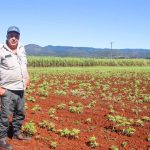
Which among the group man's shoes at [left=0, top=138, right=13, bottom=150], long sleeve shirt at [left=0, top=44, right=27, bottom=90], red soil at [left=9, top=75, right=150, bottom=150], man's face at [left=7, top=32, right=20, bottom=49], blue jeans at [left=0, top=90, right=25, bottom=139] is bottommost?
red soil at [left=9, top=75, right=150, bottom=150]

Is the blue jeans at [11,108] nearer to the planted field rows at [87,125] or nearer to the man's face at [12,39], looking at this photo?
the planted field rows at [87,125]

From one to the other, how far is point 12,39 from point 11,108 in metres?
1.34

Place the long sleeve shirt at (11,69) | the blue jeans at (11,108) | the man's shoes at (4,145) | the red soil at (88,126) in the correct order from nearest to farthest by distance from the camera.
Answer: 1. the man's shoes at (4,145)
2. the long sleeve shirt at (11,69)
3. the blue jeans at (11,108)
4. the red soil at (88,126)

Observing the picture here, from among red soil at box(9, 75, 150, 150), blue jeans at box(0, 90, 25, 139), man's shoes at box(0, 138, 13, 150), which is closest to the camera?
man's shoes at box(0, 138, 13, 150)

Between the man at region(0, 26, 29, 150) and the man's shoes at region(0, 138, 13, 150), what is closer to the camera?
the man's shoes at region(0, 138, 13, 150)

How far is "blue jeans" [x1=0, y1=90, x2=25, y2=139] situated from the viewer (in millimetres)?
7977

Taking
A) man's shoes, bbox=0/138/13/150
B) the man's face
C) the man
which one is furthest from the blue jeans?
the man's face

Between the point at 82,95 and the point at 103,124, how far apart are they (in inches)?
258

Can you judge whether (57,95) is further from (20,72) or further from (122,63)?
(122,63)

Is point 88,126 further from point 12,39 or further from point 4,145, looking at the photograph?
point 12,39

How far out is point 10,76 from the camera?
25.9ft

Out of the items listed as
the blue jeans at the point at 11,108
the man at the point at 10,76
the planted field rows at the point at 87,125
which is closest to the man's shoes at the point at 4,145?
the man at the point at 10,76

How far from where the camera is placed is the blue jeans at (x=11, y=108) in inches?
314

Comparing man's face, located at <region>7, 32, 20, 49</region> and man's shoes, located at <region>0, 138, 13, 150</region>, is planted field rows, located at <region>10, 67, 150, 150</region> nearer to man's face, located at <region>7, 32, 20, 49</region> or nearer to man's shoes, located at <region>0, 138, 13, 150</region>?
man's shoes, located at <region>0, 138, 13, 150</region>
